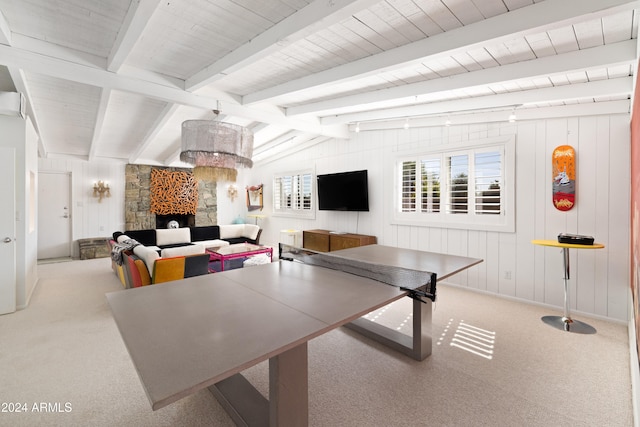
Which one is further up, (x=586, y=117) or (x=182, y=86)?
(x=182, y=86)

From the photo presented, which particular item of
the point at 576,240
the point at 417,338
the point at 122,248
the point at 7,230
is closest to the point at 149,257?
the point at 122,248

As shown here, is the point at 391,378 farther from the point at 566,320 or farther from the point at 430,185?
the point at 430,185

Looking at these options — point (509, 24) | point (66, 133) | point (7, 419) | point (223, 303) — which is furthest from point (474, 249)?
point (66, 133)

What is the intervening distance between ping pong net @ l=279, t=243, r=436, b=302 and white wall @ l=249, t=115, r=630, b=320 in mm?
2715

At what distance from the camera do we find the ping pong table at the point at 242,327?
1.10 metres

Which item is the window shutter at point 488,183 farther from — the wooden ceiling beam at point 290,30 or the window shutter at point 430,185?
the wooden ceiling beam at point 290,30

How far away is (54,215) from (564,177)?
417 inches

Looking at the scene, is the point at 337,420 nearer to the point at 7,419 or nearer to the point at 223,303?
the point at 223,303

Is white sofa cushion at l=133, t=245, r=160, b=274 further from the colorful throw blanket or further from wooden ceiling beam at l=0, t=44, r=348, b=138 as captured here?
wooden ceiling beam at l=0, t=44, r=348, b=138

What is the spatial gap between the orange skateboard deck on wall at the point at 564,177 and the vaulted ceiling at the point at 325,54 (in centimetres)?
49

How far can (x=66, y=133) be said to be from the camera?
224 inches

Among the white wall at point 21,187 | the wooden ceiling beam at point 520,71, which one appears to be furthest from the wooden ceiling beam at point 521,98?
the white wall at point 21,187

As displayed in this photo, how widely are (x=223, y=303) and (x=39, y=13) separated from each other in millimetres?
2761

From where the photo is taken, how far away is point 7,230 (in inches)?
146
